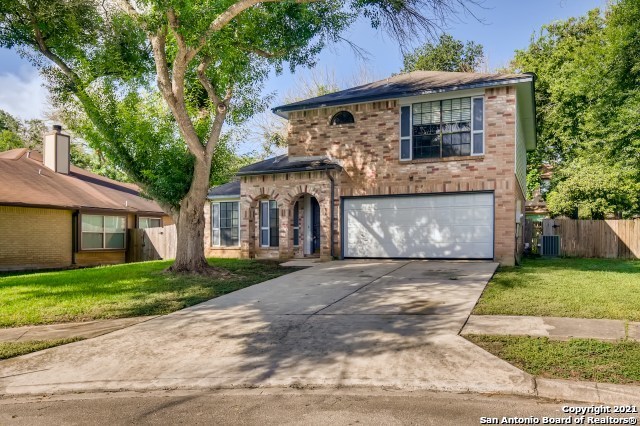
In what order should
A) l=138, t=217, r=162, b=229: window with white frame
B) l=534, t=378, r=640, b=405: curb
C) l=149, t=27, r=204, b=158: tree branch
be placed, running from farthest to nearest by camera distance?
l=138, t=217, r=162, b=229: window with white frame, l=149, t=27, r=204, b=158: tree branch, l=534, t=378, r=640, b=405: curb

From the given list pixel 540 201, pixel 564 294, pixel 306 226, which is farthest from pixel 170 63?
pixel 540 201

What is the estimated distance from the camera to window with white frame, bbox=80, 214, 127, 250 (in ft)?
68.8

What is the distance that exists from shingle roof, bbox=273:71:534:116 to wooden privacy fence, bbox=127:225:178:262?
856cm

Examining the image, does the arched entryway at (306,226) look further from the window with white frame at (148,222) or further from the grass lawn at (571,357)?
the grass lawn at (571,357)

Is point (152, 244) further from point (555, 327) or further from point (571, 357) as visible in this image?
point (571, 357)

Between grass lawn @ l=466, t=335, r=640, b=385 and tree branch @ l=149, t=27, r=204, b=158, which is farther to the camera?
tree branch @ l=149, t=27, r=204, b=158

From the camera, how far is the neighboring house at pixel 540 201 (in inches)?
1239

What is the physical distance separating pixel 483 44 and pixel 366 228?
2407 centimetres

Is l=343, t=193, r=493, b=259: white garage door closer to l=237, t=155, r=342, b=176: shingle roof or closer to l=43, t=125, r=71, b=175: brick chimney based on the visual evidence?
l=237, t=155, r=342, b=176: shingle roof

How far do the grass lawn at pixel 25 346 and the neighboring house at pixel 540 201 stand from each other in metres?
30.8

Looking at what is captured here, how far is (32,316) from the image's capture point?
7.95 meters

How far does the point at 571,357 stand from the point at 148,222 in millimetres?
23716

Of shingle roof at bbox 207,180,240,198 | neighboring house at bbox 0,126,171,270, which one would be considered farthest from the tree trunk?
neighboring house at bbox 0,126,171,270

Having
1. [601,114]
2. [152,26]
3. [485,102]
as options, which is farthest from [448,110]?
[601,114]
